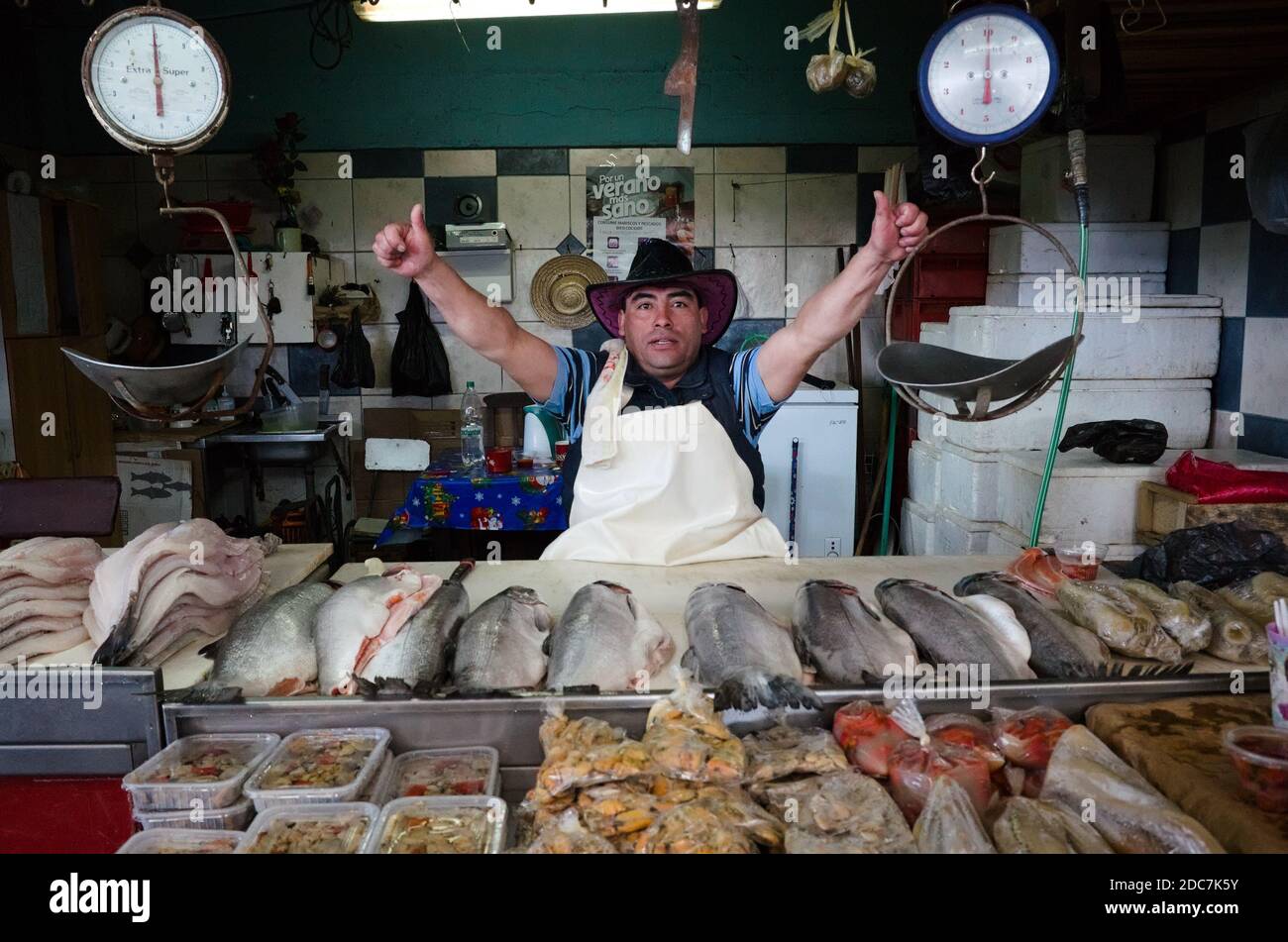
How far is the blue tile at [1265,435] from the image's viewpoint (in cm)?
410

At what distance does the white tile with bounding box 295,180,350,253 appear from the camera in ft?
23.2

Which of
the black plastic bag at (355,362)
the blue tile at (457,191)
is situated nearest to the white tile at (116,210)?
the black plastic bag at (355,362)

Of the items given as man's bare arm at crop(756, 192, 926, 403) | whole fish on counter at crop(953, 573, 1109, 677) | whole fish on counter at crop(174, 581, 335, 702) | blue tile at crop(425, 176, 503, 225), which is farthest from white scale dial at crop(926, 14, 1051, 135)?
blue tile at crop(425, 176, 503, 225)

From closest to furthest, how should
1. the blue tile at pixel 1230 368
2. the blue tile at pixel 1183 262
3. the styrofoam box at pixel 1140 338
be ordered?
the blue tile at pixel 1230 368 → the styrofoam box at pixel 1140 338 → the blue tile at pixel 1183 262

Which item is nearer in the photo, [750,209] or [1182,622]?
[1182,622]

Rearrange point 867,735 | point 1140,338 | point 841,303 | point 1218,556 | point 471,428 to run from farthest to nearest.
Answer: point 471,428 → point 1140,338 → point 841,303 → point 1218,556 → point 867,735

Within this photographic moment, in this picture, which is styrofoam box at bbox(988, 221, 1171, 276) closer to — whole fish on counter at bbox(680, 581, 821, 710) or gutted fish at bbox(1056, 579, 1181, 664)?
gutted fish at bbox(1056, 579, 1181, 664)

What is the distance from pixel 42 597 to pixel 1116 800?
7.81ft

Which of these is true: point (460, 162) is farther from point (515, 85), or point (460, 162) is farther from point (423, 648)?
point (423, 648)

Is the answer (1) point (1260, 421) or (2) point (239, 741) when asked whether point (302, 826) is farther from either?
(1) point (1260, 421)

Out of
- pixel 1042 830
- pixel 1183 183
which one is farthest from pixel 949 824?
pixel 1183 183

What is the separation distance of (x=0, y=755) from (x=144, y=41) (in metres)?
1.69

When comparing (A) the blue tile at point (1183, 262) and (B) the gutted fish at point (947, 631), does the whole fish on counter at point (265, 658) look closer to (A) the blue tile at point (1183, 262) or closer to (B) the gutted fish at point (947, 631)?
(B) the gutted fish at point (947, 631)

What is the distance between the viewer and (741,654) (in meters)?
1.94
